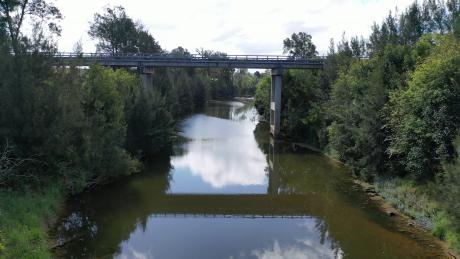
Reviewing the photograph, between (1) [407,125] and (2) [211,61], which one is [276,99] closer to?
(2) [211,61]

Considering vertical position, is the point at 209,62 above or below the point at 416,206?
above

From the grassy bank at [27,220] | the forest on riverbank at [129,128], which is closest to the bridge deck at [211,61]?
the forest on riverbank at [129,128]

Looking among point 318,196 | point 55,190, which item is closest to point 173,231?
point 55,190

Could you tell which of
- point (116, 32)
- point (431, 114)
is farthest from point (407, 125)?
point (116, 32)

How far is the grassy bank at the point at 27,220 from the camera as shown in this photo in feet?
43.2

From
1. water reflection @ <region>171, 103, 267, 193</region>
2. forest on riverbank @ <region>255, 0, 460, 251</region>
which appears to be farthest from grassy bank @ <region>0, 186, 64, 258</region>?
forest on riverbank @ <region>255, 0, 460, 251</region>

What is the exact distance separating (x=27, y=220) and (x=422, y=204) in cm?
1880

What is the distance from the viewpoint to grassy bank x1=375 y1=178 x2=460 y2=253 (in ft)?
55.9

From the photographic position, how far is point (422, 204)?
68.4ft

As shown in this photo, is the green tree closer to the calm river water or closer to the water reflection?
the calm river water

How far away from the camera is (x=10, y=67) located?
18828 mm

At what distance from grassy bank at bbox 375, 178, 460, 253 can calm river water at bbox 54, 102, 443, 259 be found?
789mm

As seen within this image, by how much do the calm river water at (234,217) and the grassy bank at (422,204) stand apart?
0.79 meters

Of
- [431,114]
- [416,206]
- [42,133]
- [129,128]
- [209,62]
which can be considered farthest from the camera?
[209,62]
